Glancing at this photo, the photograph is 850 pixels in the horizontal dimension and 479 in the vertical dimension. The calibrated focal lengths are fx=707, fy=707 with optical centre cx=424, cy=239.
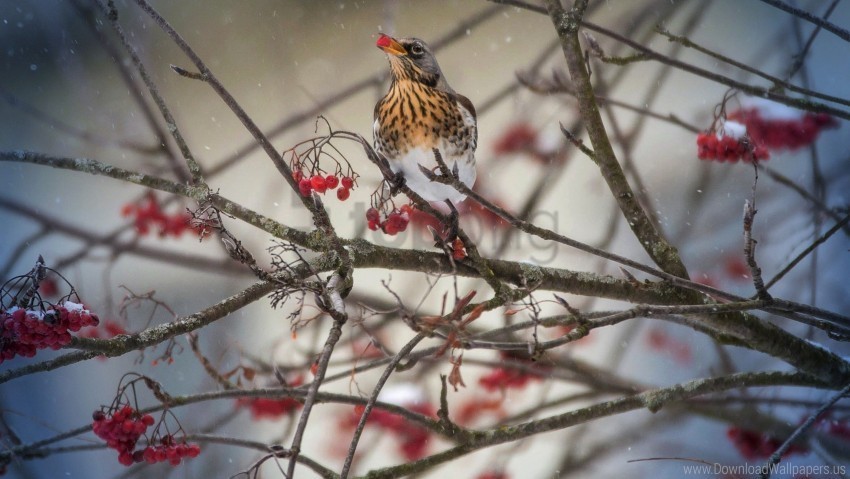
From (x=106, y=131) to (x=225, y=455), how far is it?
0.80 metres

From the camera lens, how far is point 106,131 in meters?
1.63

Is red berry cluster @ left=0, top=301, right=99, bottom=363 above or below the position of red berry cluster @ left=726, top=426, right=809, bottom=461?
below

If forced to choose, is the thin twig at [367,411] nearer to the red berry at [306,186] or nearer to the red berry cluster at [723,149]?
the red berry at [306,186]

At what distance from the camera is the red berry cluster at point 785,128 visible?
114 centimetres

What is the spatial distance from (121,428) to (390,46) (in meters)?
0.51

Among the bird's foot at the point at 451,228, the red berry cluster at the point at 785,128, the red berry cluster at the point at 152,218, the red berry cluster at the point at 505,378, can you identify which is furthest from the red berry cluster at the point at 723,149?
the red berry cluster at the point at 152,218

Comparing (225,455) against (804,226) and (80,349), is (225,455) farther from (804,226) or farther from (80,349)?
(804,226)

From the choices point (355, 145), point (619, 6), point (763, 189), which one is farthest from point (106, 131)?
point (763, 189)

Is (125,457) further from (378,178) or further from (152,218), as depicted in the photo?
(378,178)

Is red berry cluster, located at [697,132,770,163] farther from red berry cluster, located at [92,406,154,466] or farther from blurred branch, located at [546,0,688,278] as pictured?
red berry cluster, located at [92,406,154,466]

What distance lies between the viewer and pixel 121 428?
0.66 metres

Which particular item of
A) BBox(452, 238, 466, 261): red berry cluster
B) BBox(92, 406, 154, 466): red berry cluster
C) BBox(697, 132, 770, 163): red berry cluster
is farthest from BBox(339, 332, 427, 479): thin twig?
BBox(697, 132, 770, 163): red berry cluster

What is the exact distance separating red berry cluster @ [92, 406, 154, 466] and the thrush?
0.40 m

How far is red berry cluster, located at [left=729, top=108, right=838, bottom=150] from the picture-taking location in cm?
114
